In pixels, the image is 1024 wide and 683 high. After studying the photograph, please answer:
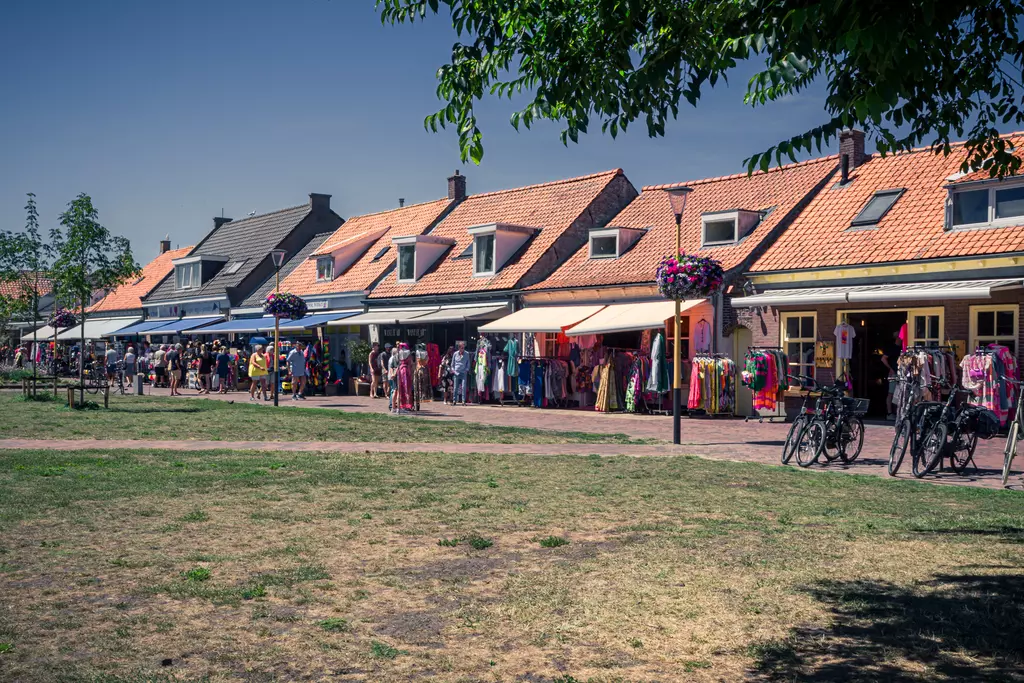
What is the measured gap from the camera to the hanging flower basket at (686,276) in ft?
54.7

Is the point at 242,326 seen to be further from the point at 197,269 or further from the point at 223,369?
the point at 197,269

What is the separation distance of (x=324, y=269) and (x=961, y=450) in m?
29.9

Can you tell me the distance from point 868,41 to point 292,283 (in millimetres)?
37843

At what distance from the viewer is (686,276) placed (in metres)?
16.7

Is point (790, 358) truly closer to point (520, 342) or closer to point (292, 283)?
point (520, 342)

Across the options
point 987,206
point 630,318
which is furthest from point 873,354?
point 630,318

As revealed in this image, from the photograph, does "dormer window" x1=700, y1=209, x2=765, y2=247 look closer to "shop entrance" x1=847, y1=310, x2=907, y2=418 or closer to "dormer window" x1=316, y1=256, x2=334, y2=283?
"shop entrance" x1=847, y1=310, x2=907, y2=418

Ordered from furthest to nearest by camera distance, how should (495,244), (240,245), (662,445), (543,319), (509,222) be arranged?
(240,245) → (509,222) → (495,244) → (543,319) → (662,445)

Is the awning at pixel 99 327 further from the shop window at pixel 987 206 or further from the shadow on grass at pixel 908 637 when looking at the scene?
the shadow on grass at pixel 908 637

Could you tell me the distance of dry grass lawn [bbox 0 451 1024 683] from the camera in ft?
15.4

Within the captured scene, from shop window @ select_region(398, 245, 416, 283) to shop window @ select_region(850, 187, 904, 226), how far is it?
15790mm

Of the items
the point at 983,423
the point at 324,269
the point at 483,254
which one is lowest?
the point at 983,423

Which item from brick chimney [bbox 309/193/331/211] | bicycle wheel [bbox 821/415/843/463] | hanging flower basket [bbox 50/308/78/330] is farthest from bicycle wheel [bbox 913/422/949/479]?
brick chimney [bbox 309/193/331/211]

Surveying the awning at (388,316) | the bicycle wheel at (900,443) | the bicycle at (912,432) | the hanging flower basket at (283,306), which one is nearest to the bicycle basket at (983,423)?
the bicycle at (912,432)
